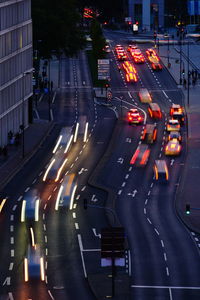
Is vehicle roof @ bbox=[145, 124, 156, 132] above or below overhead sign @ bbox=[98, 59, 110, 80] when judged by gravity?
below

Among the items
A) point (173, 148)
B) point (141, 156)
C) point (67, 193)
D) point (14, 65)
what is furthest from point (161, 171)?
point (14, 65)

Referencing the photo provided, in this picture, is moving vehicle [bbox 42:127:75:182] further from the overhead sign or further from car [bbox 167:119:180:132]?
the overhead sign

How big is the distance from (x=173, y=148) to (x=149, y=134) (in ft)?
32.3

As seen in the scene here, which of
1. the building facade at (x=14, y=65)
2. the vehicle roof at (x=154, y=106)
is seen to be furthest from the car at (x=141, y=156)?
the vehicle roof at (x=154, y=106)

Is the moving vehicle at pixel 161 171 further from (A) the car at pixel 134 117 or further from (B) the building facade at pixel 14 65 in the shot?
(A) the car at pixel 134 117

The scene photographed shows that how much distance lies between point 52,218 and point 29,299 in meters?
23.2

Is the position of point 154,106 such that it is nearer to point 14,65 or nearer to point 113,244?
point 14,65

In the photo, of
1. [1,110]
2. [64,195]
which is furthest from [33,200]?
[1,110]

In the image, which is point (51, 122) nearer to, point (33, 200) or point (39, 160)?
point (39, 160)

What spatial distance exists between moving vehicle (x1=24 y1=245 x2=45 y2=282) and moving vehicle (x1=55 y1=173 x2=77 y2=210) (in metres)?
15.9

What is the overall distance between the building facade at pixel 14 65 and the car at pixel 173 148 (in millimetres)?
17713

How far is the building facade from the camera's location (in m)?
132

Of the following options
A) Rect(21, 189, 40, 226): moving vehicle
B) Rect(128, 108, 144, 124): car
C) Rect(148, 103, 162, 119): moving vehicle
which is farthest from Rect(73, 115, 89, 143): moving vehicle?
Rect(21, 189, 40, 226): moving vehicle

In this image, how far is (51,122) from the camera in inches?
5935
